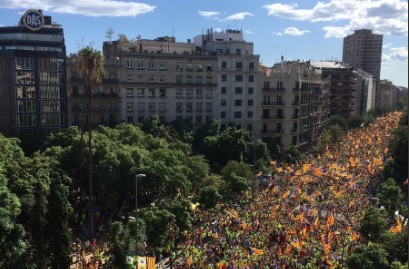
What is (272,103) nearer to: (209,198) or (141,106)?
(141,106)

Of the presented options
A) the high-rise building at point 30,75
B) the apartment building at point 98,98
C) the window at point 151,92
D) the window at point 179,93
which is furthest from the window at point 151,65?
the high-rise building at point 30,75

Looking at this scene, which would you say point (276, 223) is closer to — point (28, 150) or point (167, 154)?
point (167, 154)

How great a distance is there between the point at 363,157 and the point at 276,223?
35578 millimetres

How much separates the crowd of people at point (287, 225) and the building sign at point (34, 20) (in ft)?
116

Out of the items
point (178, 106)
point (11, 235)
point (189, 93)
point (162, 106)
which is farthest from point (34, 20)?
point (11, 235)

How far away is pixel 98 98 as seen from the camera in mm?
69750

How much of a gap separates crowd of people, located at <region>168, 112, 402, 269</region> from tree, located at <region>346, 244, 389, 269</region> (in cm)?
298

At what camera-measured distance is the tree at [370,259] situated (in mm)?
25422

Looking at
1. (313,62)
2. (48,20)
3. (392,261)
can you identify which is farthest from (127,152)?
(313,62)

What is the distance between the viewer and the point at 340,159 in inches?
2653

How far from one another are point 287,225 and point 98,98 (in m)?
42.1

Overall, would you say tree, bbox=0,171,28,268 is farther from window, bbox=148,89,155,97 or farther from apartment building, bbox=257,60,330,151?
apartment building, bbox=257,60,330,151

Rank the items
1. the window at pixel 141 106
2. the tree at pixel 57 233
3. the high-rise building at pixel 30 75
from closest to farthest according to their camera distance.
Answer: the tree at pixel 57 233 → the high-rise building at pixel 30 75 → the window at pixel 141 106

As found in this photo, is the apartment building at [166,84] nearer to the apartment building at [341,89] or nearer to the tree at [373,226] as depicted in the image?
the tree at [373,226]
